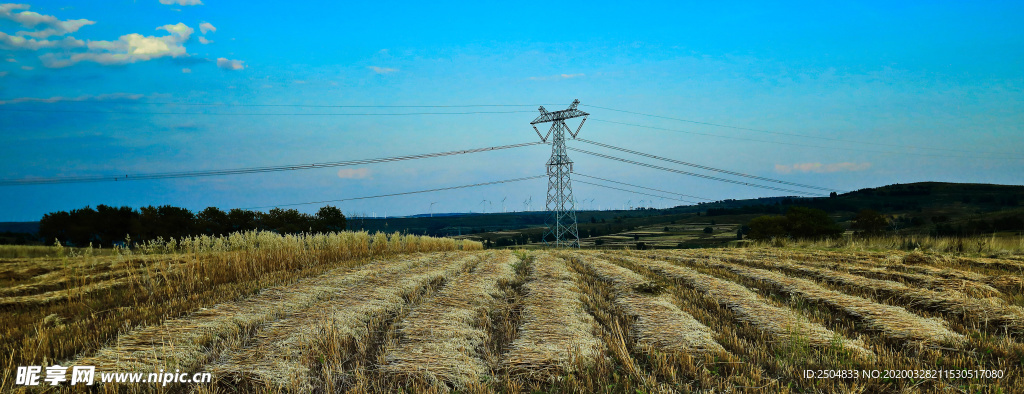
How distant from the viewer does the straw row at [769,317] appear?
644 cm

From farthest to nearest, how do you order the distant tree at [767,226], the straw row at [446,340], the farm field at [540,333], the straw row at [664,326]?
the distant tree at [767,226] < the straw row at [664,326] < the straw row at [446,340] < the farm field at [540,333]

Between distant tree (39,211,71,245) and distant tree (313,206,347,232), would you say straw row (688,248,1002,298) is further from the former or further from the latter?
distant tree (39,211,71,245)

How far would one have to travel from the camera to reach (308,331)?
7148 millimetres

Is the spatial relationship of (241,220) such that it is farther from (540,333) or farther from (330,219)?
(540,333)

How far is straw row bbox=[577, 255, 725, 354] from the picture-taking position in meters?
6.39

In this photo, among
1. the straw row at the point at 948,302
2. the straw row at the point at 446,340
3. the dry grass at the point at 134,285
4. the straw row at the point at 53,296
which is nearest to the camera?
the straw row at the point at 446,340

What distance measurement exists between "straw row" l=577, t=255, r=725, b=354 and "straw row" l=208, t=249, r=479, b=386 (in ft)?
13.6

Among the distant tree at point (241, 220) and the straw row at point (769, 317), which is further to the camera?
the distant tree at point (241, 220)

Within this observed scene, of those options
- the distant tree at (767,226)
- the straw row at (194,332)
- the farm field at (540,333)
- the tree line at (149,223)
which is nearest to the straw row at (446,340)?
the farm field at (540,333)

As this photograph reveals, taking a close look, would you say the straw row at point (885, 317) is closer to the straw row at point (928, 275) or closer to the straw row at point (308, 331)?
the straw row at point (928, 275)

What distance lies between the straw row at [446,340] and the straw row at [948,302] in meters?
8.29

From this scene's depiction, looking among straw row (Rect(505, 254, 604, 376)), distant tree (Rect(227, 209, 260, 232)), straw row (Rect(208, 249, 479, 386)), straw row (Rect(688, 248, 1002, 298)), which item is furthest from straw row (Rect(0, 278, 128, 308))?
distant tree (Rect(227, 209, 260, 232))

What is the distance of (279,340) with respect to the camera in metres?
6.77

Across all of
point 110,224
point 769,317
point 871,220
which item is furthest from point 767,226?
point 110,224
